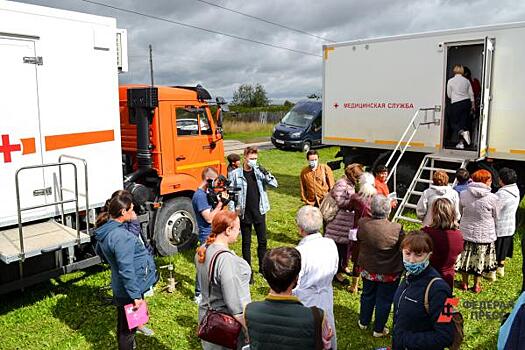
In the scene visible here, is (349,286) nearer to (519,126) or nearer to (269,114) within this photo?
(519,126)

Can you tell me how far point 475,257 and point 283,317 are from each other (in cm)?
422

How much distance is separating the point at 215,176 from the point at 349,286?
229 cm

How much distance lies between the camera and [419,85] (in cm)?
920

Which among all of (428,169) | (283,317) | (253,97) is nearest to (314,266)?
(283,317)

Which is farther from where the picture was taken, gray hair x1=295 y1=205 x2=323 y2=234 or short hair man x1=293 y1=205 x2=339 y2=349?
gray hair x1=295 y1=205 x2=323 y2=234

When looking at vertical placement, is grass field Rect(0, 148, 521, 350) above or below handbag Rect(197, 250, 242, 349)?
below

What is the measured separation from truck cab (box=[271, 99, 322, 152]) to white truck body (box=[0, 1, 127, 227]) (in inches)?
572

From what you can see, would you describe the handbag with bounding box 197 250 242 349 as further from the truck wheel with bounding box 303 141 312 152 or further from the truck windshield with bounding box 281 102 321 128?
the truck windshield with bounding box 281 102 321 128

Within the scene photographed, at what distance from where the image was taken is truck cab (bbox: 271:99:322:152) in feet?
66.2

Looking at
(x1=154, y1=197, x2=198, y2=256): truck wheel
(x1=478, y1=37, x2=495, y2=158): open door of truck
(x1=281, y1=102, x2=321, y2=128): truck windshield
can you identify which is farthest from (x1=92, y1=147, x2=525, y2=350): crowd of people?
(x1=281, y1=102, x2=321, y2=128): truck windshield

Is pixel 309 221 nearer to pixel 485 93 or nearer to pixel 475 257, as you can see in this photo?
pixel 475 257

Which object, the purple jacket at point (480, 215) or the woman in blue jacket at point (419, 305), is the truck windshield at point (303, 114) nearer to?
Answer: the purple jacket at point (480, 215)

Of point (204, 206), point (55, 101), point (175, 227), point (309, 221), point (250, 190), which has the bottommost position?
point (175, 227)

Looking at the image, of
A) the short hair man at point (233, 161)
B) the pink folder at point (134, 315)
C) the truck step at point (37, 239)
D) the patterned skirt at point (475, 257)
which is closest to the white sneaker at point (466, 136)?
the patterned skirt at point (475, 257)
